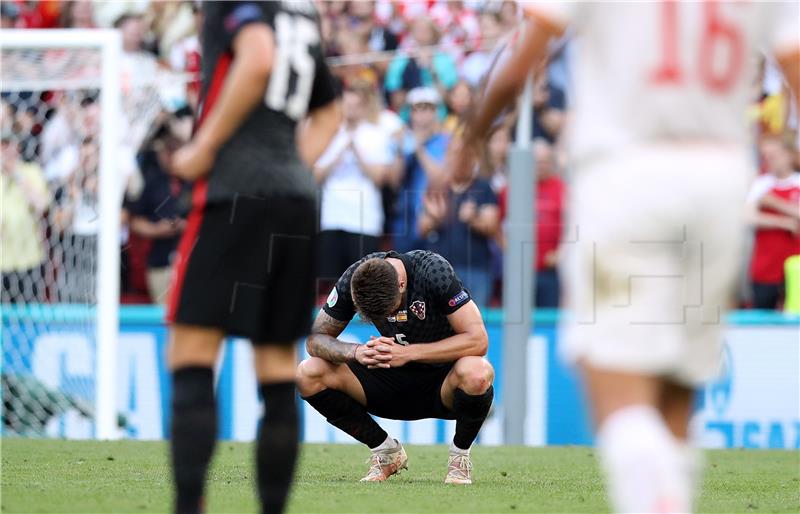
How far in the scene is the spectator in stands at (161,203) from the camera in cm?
1321

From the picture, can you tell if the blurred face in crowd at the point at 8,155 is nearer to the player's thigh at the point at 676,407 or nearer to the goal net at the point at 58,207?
the goal net at the point at 58,207

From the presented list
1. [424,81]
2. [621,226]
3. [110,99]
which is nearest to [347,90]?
[424,81]

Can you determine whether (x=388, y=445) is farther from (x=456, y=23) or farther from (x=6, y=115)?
(x=456, y=23)

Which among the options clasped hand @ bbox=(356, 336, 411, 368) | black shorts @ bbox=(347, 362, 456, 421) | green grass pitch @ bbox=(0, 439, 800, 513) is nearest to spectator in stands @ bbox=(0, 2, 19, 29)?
green grass pitch @ bbox=(0, 439, 800, 513)

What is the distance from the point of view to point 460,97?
13.7m

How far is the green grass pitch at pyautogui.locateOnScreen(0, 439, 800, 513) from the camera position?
6.64 metres

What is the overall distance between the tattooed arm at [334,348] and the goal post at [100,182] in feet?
10.9

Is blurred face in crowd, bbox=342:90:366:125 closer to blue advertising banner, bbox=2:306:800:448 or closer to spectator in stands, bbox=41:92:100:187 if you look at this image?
blue advertising banner, bbox=2:306:800:448

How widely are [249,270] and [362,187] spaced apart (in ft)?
25.2

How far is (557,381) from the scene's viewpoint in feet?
39.7

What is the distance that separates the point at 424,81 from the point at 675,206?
10.7 metres

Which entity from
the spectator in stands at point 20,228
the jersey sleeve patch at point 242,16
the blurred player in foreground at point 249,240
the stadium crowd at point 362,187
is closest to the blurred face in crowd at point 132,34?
the stadium crowd at point 362,187

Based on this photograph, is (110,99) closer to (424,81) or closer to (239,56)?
(424,81)

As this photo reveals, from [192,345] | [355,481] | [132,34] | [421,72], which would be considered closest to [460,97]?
[421,72]
